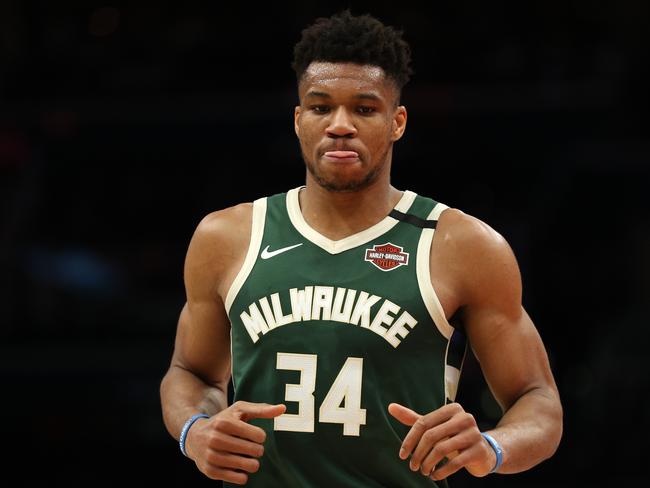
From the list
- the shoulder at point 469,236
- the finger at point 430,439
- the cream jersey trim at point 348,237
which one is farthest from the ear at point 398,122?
the finger at point 430,439

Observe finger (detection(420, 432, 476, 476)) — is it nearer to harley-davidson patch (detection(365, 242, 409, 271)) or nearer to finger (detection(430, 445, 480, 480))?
finger (detection(430, 445, 480, 480))

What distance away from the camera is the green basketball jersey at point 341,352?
320 centimetres

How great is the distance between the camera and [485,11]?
38.6ft

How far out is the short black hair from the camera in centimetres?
337

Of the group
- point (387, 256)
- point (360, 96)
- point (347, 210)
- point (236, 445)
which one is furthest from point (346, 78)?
point (236, 445)

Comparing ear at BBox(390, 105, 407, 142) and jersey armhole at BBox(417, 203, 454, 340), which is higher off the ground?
ear at BBox(390, 105, 407, 142)

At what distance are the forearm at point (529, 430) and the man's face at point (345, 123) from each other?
85cm

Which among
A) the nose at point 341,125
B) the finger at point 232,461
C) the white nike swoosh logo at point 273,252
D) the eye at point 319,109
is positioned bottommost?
the finger at point 232,461

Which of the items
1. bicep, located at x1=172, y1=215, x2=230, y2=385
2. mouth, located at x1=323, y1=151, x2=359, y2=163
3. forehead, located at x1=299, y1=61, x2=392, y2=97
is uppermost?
forehead, located at x1=299, y1=61, x2=392, y2=97

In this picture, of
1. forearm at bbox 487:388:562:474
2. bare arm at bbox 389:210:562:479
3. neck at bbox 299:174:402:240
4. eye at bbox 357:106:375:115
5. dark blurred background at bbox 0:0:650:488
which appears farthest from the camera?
dark blurred background at bbox 0:0:650:488

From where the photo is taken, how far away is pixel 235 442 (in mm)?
2936

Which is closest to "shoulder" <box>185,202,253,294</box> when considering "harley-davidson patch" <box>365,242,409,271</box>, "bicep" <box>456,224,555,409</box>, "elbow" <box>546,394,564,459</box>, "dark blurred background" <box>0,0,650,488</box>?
"harley-davidson patch" <box>365,242,409,271</box>

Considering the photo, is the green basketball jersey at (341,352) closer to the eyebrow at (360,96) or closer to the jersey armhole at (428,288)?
the jersey armhole at (428,288)

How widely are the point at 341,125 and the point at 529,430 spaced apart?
42.6 inches
